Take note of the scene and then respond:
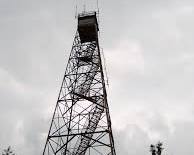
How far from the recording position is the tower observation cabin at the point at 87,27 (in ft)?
98.2

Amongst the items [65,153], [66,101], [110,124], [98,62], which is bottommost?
[65,153]

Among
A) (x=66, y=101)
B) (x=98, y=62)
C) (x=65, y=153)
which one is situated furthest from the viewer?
(x=98, y=62)

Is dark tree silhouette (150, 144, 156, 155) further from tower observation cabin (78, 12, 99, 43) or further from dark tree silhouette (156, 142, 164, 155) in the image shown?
tower observation cabin (78, 12, 99, 43)

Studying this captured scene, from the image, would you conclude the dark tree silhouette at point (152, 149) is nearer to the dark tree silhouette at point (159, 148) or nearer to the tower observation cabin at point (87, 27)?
the dark tree silhouette at point (159, 148)

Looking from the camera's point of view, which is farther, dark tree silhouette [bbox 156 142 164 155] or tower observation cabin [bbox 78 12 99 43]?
dark tree silhouette [bbox 156 142 164 155]

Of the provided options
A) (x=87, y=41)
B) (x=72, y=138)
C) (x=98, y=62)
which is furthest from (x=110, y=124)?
(x=87, y=41)

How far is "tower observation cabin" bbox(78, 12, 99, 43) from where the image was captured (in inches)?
1179

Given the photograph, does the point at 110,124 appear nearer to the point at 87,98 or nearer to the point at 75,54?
the point at 87,98

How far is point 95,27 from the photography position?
29.9 metres

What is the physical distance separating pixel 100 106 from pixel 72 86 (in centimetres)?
280

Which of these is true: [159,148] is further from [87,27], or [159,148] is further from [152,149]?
[87,27]

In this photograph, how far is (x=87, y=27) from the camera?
3002 centimetres

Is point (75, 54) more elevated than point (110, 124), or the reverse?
point (75, 54)

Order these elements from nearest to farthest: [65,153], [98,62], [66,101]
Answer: [65,153], [66,101], [98,62]
